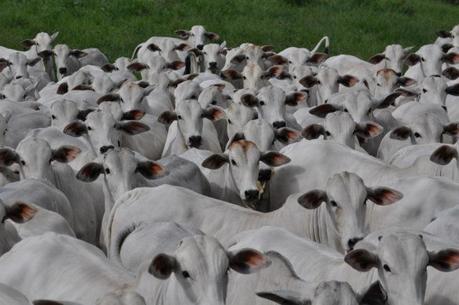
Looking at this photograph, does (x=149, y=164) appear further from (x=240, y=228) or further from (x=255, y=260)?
(x=255, y=260)

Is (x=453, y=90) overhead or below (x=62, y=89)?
overhead

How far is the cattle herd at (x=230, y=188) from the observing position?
602 centimetres

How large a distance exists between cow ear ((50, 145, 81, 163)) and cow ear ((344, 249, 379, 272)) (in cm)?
356

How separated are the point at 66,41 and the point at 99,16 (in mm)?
Result: 1720

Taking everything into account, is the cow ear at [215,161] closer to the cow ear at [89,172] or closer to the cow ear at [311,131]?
the cow ear at [89,172]

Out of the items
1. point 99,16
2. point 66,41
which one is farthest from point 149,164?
point 99,16

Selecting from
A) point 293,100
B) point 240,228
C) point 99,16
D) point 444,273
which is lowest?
point 99,16

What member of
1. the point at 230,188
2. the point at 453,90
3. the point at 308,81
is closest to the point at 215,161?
the point at 230,188

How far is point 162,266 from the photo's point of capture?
5.76 m

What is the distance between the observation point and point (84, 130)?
10055 millimetres

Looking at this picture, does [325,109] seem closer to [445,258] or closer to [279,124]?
[279,124]

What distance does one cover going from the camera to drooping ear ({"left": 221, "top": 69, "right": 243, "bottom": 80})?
45.2 ft

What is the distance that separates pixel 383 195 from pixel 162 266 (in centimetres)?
242

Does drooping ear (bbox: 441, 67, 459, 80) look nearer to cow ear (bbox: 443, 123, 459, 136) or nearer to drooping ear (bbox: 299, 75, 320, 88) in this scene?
drooping ear (bbox: 299, 75, 320, 88)
